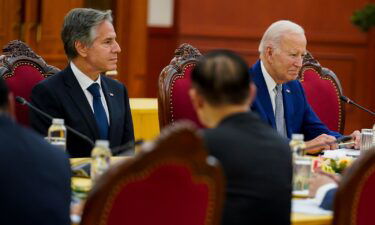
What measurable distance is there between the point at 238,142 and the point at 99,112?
6.00ft

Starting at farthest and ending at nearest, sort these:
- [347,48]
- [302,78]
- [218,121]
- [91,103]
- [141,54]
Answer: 1. [347,48]
2. [141,54]
3. [302,78]
4. [91,103]
5. [218,121]

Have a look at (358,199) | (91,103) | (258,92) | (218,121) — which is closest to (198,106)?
(218,121)

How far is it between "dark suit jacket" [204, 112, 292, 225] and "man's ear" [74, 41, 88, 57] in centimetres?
188

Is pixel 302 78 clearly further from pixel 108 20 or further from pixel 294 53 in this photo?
pixel 108 20

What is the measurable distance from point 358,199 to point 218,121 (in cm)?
58

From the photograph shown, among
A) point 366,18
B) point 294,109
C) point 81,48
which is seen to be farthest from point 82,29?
point 366,18

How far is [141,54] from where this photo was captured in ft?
27.3

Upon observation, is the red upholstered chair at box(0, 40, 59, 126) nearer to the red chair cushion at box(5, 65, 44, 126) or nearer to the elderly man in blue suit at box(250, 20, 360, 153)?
the red chair cushion at box(5, 65, 44, 126)

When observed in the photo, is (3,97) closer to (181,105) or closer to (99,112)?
(99,112)

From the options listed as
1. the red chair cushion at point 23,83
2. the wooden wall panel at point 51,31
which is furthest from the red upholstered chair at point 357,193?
the wooden wall panel at point 51,31

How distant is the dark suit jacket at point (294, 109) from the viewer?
4535 millimetres

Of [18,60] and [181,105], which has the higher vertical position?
[18,60]

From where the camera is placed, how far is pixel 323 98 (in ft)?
16.7

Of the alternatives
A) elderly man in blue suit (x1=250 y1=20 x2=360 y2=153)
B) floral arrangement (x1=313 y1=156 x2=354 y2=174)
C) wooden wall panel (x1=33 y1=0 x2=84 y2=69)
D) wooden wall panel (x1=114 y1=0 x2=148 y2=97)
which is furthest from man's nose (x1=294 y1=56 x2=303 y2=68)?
wooden wall panel (x1=114 y1=0 x2=148 y2=97)
